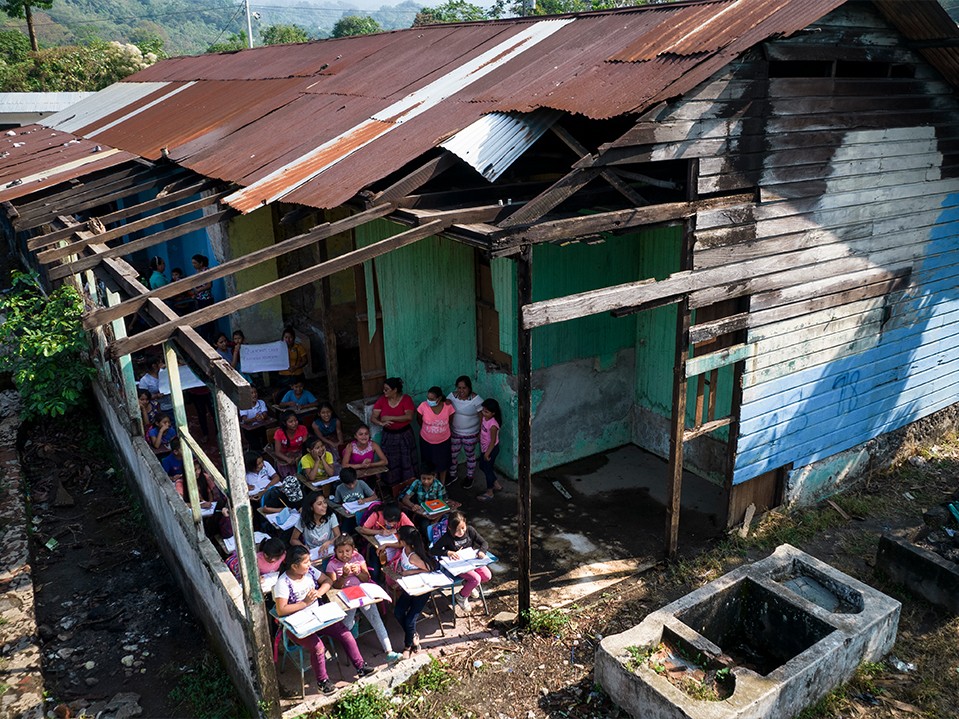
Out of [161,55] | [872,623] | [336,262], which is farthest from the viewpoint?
[161,55]

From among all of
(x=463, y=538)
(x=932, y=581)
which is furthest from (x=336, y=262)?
(x=932, y=581)

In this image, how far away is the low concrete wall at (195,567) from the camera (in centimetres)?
532

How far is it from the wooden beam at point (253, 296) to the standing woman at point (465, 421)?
277cm

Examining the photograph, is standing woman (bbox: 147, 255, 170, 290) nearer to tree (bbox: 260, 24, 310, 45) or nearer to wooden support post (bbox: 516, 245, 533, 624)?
wooden support post (bbox: 516, 245, 533, 624)

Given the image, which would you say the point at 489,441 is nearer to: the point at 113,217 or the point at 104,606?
the point at 104,606

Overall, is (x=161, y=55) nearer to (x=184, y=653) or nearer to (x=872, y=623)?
(x=184, y=653)

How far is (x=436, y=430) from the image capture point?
312 inches

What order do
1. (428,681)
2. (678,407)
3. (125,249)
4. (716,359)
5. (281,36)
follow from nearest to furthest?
(428,681) → (125,249) → (678,407) → (716,359) → (281,36)

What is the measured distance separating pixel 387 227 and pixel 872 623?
578 cm

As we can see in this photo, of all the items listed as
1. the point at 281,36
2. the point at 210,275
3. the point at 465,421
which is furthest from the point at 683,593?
the point at 281,36

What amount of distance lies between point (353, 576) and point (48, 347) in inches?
161

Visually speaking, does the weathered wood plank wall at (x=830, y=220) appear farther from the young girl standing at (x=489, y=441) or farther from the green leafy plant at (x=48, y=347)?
the green leafy plant at (x=48, y=347)

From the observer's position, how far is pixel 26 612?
6621 mm

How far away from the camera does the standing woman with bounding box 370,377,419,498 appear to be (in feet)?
26.0
